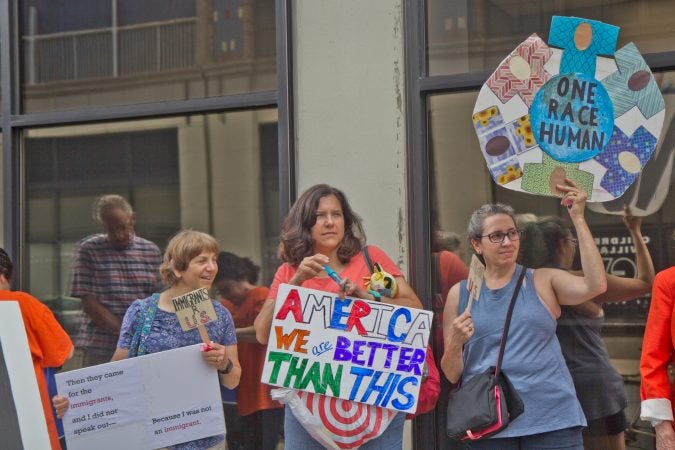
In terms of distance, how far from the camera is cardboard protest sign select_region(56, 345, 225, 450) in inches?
197

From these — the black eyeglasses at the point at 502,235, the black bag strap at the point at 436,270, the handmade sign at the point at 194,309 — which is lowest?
the handmade sign at the point at 194,309

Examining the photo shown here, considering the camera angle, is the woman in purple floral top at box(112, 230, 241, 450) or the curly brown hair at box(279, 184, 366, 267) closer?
the curly brown hair at box(279, 184, 366, 267)

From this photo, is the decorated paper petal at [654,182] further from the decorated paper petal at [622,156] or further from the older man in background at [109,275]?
the older man in background at [109,275]

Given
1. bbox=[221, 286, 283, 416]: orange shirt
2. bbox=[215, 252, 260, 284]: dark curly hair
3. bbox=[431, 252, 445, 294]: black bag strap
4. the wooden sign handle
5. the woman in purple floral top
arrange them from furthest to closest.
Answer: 1. bbox=[215, 252, 260, 284]: dark curly hair
2. bbox=[221, 286, 283, 416]: orange shirt
3. bbox=[431, 252, 445, 294]: black bag strap
4. the woman in purple floral top
5. the wooden sign handle

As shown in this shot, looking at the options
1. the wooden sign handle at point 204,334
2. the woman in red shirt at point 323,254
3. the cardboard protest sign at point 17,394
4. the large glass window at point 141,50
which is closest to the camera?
the cardboard protest sign at point 17,394

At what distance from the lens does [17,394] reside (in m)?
3.64

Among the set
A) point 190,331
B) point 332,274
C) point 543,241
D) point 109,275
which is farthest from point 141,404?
point 543,241

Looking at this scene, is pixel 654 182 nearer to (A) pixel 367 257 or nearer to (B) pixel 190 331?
(A) pixel 367 257

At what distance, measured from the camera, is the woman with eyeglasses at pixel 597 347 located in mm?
4973

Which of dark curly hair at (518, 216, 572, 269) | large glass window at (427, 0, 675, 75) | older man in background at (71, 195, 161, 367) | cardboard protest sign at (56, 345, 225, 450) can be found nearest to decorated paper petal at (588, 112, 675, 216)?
dark curly hair at (518, 216, 572, 269)

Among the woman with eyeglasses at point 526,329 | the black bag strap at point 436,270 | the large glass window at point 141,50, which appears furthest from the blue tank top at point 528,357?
the large glass window at point 141,50

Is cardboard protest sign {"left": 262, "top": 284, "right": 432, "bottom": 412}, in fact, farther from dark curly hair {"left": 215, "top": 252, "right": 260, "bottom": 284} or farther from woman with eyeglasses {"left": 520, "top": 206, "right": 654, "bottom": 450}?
dark curly hair {"left": 215, "top": 252, "right": 260, "bottom": 284}

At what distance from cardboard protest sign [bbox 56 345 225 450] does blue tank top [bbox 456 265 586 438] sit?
50.7 inches

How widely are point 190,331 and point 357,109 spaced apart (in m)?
1.49
